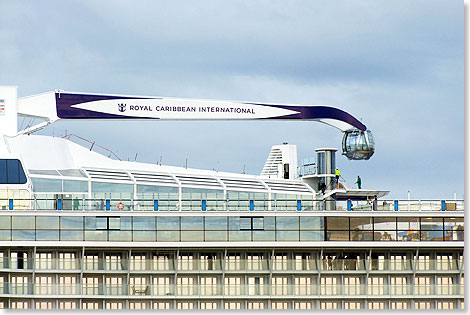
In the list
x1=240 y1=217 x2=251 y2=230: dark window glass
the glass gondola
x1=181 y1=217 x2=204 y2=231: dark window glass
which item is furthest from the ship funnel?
x1=181 y1=217 x2=204 y2=231: dark window glass

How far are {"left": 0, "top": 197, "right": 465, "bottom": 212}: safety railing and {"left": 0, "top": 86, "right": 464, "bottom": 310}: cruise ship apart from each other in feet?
0.19

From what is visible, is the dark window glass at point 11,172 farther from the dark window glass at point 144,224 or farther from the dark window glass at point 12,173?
the dark window glass at point 144,224

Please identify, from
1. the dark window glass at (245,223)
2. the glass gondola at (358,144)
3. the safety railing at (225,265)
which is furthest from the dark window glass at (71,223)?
the glass gondola at (358,144)

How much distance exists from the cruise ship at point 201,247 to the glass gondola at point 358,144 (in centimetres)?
561

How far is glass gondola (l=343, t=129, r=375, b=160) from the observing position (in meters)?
64.9

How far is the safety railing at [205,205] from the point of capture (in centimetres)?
5684

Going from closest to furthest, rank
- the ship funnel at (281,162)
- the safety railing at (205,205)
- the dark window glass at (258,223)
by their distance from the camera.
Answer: the safety railing at (205,205), the dark window glass at (258,223), the ship funnel at (281,162)

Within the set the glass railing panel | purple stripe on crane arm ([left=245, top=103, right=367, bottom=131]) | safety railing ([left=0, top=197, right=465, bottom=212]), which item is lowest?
the glass railing panel

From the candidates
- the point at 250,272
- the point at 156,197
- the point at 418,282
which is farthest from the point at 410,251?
the point at 156,197

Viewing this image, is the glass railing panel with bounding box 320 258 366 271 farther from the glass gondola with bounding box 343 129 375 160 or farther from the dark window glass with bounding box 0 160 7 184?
the dark window glass with bounding box 0 160 7 184

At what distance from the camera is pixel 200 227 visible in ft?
187

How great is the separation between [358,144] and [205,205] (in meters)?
10.7

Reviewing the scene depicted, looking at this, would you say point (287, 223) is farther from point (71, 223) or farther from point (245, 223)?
point (71, 223)

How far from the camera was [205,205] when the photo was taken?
5734 cm
